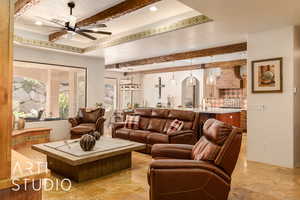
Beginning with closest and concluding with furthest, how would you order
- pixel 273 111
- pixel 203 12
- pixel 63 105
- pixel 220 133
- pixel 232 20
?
pixel 220 133 < pixel 203 12 < pixel 232 20 < pixel 273 111 < pixel 63 105

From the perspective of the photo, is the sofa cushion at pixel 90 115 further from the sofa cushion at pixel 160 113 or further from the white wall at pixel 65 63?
the sofa cushion at pixel 160 113

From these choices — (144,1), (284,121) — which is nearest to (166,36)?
(144,1)

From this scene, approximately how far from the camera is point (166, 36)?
4551mm

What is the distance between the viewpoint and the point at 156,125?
510cm

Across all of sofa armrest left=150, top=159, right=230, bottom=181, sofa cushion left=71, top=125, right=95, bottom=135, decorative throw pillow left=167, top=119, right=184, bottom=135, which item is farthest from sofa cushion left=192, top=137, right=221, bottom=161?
sofa cushion left=71, top=125, right=95, bottom=135

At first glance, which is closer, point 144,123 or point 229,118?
point 144,123

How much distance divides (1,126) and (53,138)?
558 cm

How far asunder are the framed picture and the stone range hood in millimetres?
4192

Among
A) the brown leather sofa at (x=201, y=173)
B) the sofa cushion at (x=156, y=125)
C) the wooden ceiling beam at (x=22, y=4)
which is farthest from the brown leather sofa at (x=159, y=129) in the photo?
the wooden ceiling beam at (x=22, y=4)

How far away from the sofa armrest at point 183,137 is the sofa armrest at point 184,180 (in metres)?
2.05

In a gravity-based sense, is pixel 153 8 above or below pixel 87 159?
above

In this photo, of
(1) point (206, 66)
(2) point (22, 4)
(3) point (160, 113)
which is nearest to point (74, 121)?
(3) point (160, 113)

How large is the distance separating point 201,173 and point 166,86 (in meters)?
8.70

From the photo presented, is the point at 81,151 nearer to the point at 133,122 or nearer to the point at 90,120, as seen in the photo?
the point at 133,122
